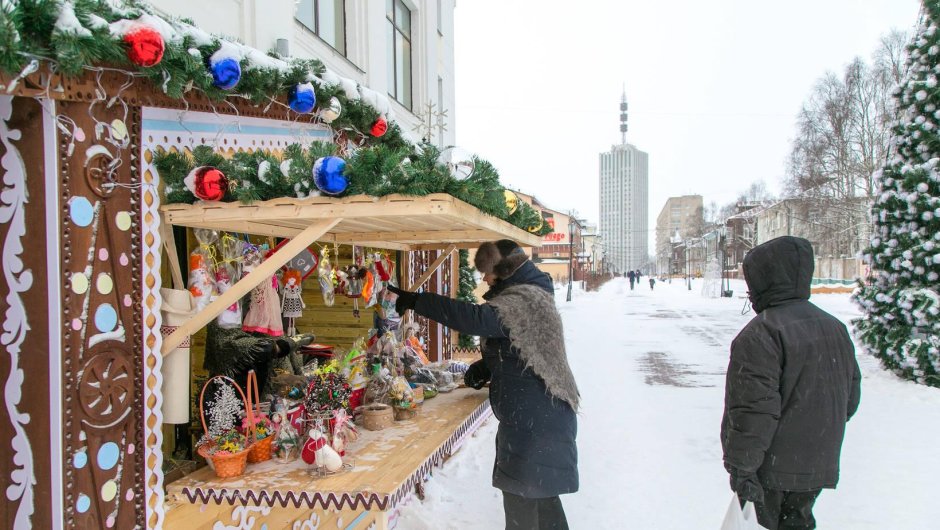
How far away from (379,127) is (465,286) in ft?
24.1

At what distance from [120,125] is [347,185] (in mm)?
996

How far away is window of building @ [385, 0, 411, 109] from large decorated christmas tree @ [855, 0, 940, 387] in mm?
8021

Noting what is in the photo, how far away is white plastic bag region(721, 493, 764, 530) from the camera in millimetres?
2836

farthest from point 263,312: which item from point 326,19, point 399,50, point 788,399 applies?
point 399,50

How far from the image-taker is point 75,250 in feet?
7.81

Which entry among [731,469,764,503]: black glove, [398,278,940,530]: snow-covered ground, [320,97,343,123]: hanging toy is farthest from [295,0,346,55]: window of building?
[731,469,764,503]: black glove

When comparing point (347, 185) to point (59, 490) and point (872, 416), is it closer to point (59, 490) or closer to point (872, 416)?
point (59, 490)

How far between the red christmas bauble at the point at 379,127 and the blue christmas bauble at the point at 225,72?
6.44ft

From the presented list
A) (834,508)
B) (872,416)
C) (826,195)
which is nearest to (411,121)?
(834,508)

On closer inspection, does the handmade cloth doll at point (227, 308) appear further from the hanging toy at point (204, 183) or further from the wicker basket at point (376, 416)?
the wicker basket at point (376, 416)

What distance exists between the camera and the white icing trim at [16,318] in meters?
2.25

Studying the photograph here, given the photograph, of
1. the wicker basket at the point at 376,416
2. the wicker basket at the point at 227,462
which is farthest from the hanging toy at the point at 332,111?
the wicker basket at the point at 227,462

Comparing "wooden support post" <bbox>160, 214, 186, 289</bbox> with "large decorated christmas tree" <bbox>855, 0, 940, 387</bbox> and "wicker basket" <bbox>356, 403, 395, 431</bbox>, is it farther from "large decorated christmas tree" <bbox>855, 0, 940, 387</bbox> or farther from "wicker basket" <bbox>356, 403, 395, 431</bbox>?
"large decorated christmas tree" <bbox>855, 0, 940, 387</bbox>

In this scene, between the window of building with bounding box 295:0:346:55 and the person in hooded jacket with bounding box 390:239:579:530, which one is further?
the window of building with bounding box 295:0:346:55
